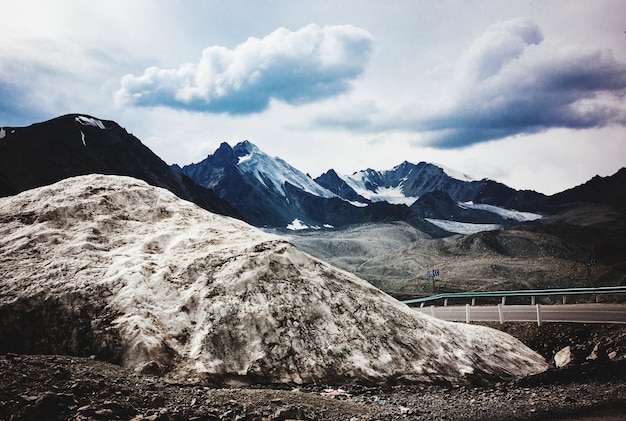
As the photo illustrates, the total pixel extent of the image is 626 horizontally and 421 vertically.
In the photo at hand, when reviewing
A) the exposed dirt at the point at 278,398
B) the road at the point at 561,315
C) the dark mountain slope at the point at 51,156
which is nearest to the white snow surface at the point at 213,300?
the exposed dirt at the point at 278,398

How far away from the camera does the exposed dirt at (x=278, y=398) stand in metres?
6.16

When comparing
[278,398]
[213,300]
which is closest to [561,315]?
[213,300]

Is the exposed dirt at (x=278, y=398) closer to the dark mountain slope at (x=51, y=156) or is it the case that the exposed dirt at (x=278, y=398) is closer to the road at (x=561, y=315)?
the road at (x=561, y=315)

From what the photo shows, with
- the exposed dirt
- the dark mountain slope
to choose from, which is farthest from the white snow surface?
the dark mountain slope

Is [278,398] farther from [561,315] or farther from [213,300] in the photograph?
[561,315]

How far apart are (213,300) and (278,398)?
12.2ft

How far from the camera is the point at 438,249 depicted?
477 ft

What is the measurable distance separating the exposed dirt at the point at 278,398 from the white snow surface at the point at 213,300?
2.24ft

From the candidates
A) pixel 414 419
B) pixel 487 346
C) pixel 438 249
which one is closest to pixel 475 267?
pixel 438 249

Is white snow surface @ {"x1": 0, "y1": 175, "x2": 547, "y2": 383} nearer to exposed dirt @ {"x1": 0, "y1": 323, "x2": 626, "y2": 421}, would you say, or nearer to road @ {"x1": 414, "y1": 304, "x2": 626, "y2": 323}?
exposed dirt @ {"x1": 0, "y1": 323, "x2": 626, "y2": 421}

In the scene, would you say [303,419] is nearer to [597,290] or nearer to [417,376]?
[417,376]

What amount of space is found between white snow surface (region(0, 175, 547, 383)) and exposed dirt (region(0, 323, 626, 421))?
0.68 metres

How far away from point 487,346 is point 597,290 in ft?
52.8

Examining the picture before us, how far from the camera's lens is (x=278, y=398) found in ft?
25.3
